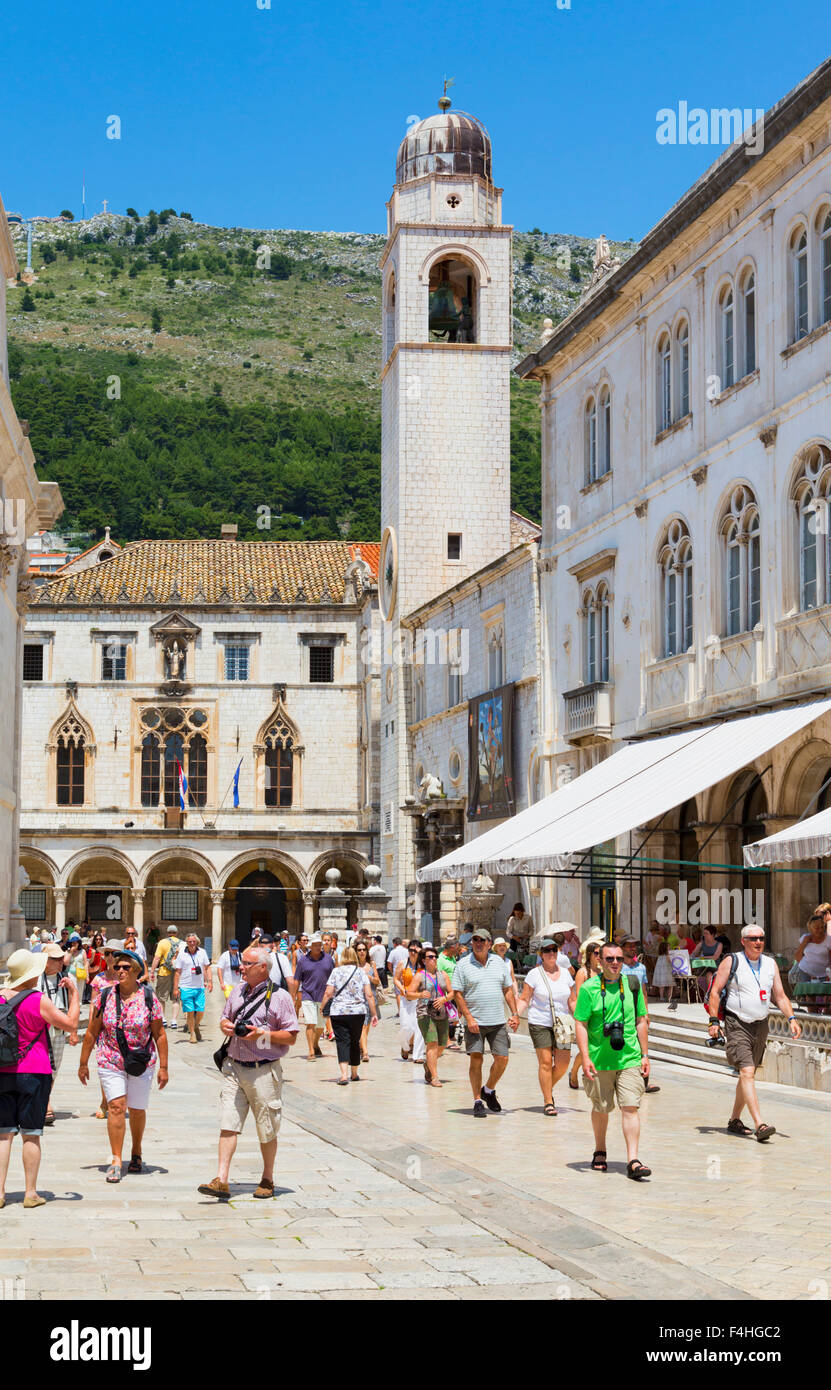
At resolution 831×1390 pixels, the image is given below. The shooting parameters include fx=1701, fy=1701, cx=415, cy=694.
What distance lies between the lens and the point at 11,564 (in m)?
31.6

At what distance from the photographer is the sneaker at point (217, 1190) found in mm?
10367

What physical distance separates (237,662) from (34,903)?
11.0m

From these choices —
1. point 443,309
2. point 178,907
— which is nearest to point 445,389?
point 443,309

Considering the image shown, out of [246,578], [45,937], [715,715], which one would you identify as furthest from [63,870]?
[715,715]

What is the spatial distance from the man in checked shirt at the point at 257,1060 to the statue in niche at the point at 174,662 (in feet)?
163

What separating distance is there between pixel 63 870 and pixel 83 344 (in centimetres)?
8367

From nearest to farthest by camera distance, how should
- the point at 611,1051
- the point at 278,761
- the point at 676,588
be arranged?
1. the point at 611,1051
2. the point at 676,588
3. the point at 278,761

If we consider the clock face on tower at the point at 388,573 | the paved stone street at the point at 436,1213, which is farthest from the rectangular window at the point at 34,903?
the paved stone street at the point at 436,1213

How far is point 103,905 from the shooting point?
60688 millimetres

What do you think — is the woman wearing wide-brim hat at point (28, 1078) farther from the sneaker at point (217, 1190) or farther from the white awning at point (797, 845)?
the white awning at point (797, 845)

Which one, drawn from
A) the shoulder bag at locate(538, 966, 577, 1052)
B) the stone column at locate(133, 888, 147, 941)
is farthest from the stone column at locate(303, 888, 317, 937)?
the shoulder bag at locate(538, 966, 577, 1052)

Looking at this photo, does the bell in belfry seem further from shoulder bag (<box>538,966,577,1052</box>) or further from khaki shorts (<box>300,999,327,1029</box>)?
shoulder bag (<box>538,966,577,1052</box>)

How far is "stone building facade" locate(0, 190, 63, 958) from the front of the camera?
29641 millimetres
